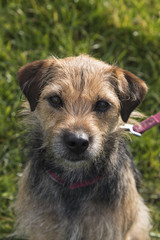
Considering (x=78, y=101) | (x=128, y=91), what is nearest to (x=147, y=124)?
(x=128, y=91)

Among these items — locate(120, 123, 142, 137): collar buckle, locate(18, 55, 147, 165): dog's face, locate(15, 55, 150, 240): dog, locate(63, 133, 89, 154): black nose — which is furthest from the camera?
locate(120, 123, 142, 137): collar buckle

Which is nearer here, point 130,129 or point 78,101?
point 78,101

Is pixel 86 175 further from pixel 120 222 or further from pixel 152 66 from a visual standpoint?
pixel 152 66

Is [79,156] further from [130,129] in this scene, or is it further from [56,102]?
[130,129]

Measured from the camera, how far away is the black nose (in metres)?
2.89

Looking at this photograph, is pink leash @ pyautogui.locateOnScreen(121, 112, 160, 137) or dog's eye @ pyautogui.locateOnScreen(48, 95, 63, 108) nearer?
dog's eye @ pyautogui.locateOnScreen(48, 95, 63, 108)

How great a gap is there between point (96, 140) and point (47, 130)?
46cm

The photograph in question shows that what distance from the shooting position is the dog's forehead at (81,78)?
3.18m

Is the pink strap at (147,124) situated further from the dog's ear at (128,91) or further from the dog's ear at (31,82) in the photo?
the dog's ear at (31,82)

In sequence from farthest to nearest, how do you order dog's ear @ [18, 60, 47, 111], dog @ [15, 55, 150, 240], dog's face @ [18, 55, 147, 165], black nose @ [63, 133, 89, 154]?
dog's ear @ [18, 60, 47, 111] → dog @ [15, 55, 150, 240] → dog's face @ [18, 55, 147, 165] → black nose @ [63, 133, 89, 154]

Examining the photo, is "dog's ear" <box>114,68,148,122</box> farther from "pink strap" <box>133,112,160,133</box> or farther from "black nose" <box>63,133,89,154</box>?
"black nose" <box>63,133,89,154</box>

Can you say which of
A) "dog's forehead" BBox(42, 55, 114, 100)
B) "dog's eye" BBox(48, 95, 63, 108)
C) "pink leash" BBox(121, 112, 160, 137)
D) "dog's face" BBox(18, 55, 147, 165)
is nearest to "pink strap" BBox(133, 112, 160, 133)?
"pink leash" BBox(121, 112, 160, 137)

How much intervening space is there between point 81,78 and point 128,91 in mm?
447

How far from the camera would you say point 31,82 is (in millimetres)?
3320
